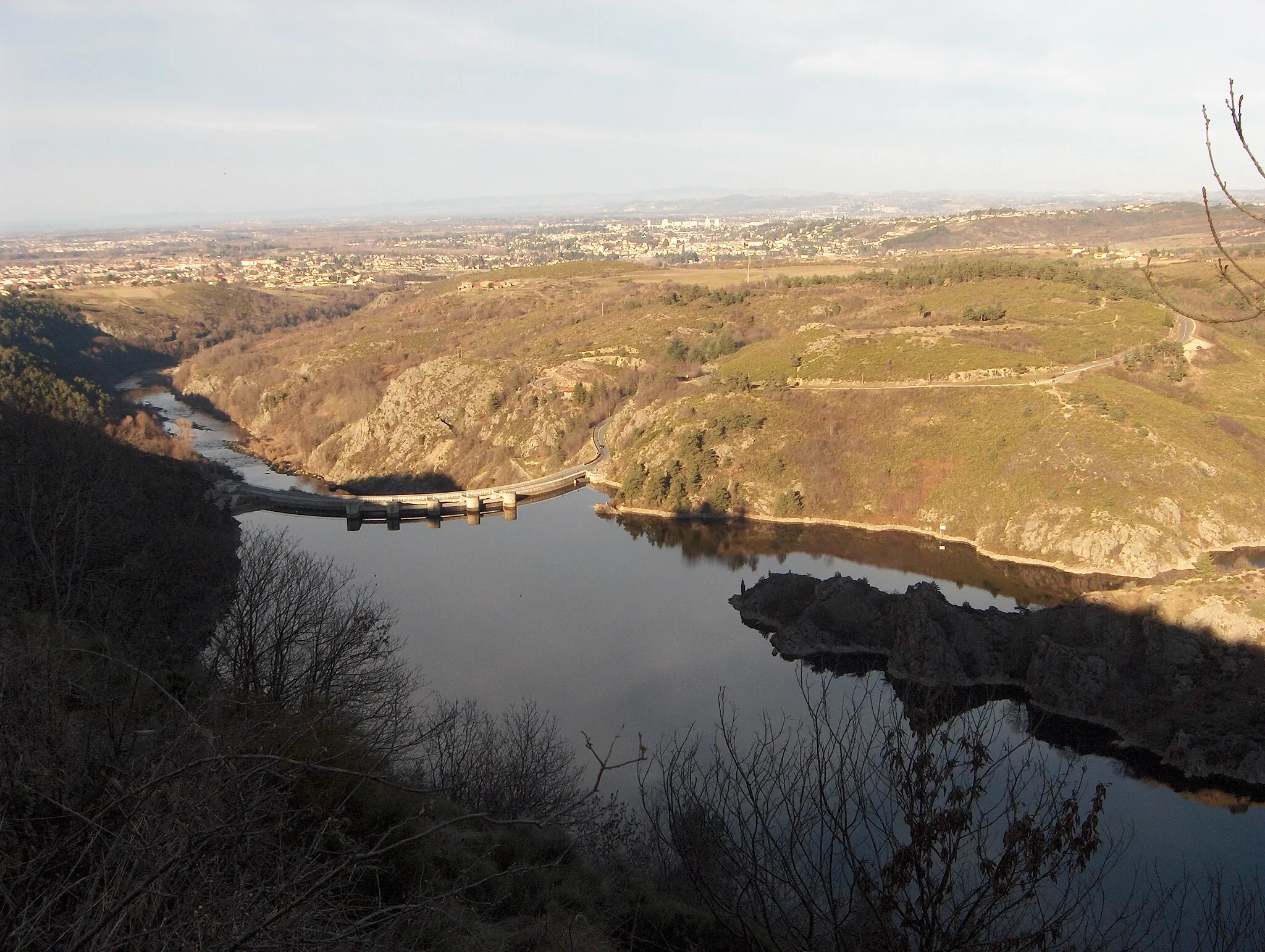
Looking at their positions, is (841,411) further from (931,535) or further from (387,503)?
(387,503)

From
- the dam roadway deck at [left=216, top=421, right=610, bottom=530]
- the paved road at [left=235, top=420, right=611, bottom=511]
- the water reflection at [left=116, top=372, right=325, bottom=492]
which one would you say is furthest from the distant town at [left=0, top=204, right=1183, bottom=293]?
the dam roadway deck at [left=216, top=421, right=610, bottom=530]

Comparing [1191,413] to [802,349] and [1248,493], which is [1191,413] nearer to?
[1248,493]

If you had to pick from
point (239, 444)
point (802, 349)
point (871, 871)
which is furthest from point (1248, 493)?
point (239, 444)

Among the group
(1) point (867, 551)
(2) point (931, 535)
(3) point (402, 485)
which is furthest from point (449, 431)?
(2) point (931, 535)

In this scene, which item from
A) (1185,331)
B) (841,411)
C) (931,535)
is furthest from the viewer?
(1185,331)

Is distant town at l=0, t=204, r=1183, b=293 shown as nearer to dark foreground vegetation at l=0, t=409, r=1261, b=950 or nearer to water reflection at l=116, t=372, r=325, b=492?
water reflection at l=116, t=372, r=325, b=492

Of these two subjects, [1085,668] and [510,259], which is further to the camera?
[510,259]

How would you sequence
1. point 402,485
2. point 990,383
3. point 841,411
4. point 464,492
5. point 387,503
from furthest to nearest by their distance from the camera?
point 402,485
point 464,492
point 841,411
point 387,503
point 990,383
